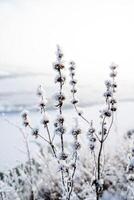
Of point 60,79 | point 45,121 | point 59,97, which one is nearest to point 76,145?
point 45,121

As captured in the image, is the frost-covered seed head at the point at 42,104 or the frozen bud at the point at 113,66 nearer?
the frost-covered seed head at the point at 42,104

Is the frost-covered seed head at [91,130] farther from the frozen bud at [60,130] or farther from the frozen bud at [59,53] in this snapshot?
the frozen bud at [59,53]

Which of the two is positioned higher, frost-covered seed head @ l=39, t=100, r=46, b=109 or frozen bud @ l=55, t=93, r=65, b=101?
frozen bud @ l=55, t=93, r=65, b=101

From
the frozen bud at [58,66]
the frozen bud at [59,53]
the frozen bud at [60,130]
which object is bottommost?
the frozen bud at [60,130]

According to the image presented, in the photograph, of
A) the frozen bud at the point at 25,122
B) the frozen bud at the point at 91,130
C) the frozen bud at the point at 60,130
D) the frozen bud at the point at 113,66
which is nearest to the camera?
the frozen bud at the point at 60,130

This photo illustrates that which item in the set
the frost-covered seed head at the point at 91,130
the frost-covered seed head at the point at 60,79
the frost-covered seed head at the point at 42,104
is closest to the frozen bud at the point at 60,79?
the frost-covered seed head at the point at 60,79

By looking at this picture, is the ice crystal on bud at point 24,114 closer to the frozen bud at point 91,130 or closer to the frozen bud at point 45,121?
the frozen bud at point 45,121

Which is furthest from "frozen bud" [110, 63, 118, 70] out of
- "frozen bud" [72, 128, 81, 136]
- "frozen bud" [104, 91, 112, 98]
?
"frozen bud" [72, 128, 81, 136]

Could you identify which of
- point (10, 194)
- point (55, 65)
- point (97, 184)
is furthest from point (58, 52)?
point (10, 194)

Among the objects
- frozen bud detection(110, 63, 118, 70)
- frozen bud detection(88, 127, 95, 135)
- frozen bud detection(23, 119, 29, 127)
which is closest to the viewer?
frozen bud detection(23, 119, 29, 127)

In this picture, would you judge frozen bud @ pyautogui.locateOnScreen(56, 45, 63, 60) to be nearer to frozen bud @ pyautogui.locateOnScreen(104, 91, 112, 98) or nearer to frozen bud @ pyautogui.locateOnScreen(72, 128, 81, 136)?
frozen bud @ pyautogui.locateOnScreen(104, 91, 112, 98)

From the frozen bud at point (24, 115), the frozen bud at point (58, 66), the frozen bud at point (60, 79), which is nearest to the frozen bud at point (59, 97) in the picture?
the frozen bud at point (60, 79)

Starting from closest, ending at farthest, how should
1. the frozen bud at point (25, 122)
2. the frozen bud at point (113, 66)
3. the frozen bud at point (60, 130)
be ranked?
the frozen bud at point (60, 130) → the frozen bud at point (25, 122) → the frozen bud at point (113, 66)

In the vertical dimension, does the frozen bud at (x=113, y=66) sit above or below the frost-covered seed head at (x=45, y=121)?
above
